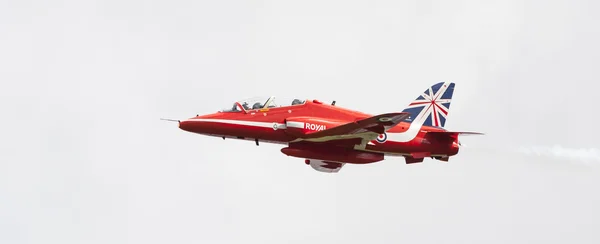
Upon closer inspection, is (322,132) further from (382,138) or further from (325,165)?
(325,165)

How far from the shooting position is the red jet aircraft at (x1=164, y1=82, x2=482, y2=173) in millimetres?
59344

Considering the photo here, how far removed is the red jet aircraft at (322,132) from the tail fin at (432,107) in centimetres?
25

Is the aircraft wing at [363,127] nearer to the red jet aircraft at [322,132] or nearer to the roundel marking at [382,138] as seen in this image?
the red jet aircraft at [322,132]

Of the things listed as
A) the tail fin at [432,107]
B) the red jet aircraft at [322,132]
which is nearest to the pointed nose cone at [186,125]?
the red jet aircraft at [322,132]

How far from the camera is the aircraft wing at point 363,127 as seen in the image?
55.7 meters

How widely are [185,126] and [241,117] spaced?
2.95 m

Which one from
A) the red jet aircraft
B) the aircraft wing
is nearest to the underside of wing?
the red jet aircraft

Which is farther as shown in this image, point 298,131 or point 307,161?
point 307,161

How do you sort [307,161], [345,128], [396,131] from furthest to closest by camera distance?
[307,161]
[396,131]
[345,128]

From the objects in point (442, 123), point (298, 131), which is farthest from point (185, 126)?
point (442, 123)

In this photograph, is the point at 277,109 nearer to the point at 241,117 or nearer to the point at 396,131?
the point at 241,117

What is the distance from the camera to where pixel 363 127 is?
57125 mm

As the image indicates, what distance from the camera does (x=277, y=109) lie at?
197ft

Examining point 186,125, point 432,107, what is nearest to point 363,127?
point 432,107
